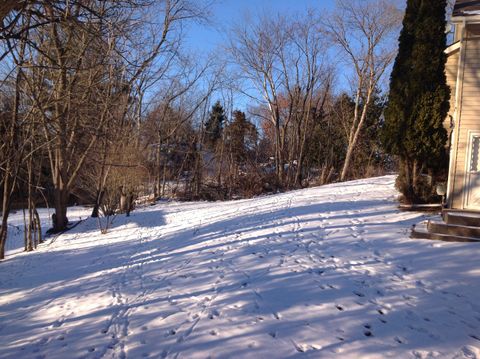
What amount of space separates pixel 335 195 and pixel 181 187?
12386mm

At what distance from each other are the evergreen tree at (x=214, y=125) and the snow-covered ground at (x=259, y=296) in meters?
21.0

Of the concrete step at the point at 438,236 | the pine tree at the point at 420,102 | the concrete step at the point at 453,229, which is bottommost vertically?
the concrete step at the point at 438,236

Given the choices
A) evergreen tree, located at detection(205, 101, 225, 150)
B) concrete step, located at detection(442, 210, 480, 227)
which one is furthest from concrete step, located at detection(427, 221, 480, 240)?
evergreen tree, located at detection(205, 101, 225, 150)

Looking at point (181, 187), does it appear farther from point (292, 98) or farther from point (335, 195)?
point (335, 195)

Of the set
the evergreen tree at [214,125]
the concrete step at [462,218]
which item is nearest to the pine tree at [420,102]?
the concrete step at [462,218]

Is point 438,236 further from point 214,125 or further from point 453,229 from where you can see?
point 214,125

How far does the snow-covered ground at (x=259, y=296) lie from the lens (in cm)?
346

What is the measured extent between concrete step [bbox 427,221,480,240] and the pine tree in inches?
89.9

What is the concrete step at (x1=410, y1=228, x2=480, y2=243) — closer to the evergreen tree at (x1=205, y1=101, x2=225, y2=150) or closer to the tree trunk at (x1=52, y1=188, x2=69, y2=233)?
the tree trunk at (x1=52, y1=188, x2=69, y2=233)

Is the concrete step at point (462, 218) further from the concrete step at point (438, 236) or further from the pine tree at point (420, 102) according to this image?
the pine tree at point (420, 102)

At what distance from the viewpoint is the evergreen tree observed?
28.8 metres

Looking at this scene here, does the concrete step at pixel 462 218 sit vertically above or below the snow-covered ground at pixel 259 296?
above

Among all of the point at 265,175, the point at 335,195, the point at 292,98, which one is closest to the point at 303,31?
the point at 292,98

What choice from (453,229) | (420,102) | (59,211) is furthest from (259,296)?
(59,211)
